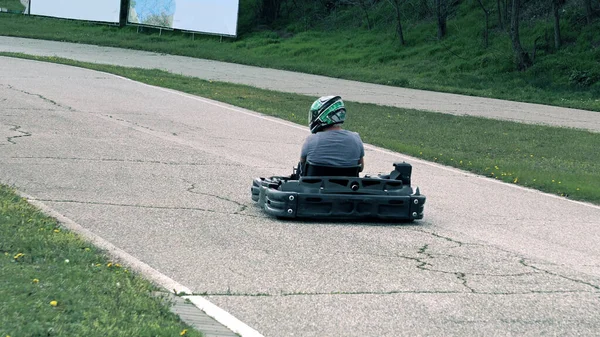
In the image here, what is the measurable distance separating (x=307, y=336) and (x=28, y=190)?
Answer: 16.8 ft

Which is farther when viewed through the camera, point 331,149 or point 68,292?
point 331,149

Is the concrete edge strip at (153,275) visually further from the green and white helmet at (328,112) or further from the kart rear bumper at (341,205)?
the green and white helmet at (328,112)

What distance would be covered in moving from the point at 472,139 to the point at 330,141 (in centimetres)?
897

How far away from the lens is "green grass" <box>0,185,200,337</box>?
5.26 metres

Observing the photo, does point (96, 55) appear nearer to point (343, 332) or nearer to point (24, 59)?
point (24, 59)

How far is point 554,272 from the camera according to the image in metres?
7.91

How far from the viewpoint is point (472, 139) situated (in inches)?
723

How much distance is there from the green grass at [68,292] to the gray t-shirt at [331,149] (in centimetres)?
295

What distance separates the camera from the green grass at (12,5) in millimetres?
59844

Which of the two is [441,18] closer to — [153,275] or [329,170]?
[329,170]

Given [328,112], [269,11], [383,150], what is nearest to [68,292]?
[328,112]

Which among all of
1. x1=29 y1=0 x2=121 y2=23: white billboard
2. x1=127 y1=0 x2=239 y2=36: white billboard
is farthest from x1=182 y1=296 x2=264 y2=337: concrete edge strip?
x1=29 y1=0 x2=121 y2=23: white billboard

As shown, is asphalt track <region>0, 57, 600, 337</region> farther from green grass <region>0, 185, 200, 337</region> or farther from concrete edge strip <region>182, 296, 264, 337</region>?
green grass <region>0, 185, 200, 337</region>

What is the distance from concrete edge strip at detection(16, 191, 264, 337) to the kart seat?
2416 millimetres
